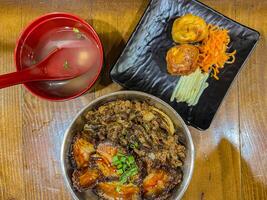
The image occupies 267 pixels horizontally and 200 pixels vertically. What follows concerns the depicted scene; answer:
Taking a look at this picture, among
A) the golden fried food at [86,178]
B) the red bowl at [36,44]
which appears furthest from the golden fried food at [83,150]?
the red bowl at [36,44]

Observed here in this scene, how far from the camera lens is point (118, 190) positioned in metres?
1.36

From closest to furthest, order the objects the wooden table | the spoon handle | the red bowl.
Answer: the spoon handle < the red bowl < the wooden table

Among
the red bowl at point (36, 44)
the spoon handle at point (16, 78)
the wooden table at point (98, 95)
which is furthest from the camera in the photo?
the wooden table at point (98, 95)

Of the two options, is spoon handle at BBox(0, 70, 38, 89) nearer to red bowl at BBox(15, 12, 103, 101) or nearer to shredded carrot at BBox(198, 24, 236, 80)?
red bowl at BBox(15, 12, 103, 101)

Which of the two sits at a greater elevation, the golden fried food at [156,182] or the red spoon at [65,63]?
the red spoon at [65,63]

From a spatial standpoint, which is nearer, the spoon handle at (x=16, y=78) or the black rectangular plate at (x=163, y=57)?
the spoon handle at (x=16, y=78)

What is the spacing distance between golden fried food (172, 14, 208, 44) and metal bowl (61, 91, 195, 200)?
30 centimetres

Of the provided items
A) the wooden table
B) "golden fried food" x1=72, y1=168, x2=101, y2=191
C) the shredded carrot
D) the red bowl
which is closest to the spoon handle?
the red bowl

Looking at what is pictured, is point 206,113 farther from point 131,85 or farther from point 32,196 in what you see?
point 32,196

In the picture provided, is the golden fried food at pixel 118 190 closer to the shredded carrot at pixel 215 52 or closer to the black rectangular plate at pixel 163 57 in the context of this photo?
the black rectangular plate at pixel 163 57

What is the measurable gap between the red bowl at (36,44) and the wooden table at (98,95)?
0.10m

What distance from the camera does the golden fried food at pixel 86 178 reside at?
1338mm

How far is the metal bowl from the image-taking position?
4.51 ft

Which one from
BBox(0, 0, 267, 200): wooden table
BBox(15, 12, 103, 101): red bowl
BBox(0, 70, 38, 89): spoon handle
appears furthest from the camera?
BBox(0, 0, 267, 200): wooden table
